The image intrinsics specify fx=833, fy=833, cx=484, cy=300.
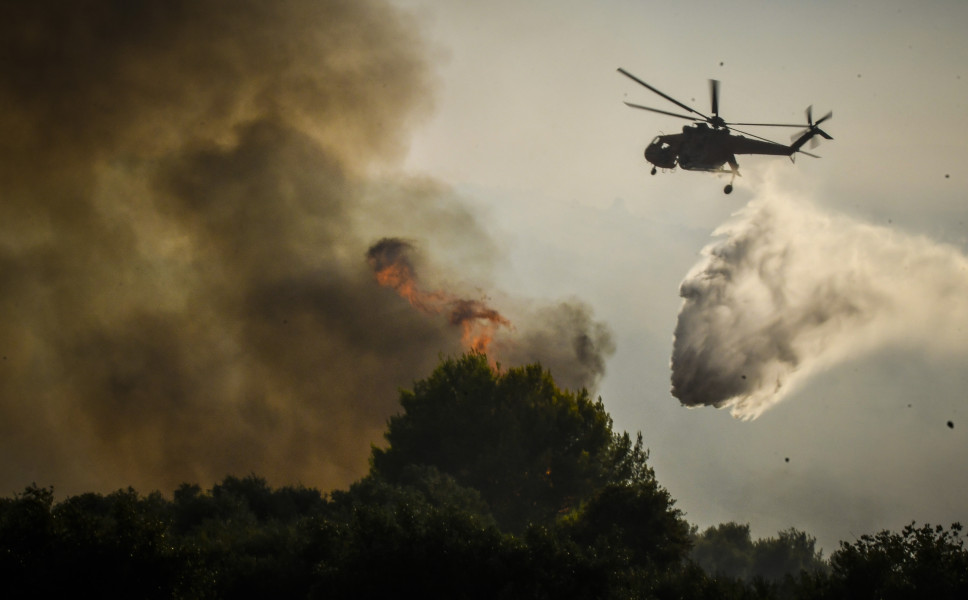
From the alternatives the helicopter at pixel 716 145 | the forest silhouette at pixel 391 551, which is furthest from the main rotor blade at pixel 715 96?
the forest silhouette at pixel 391 551

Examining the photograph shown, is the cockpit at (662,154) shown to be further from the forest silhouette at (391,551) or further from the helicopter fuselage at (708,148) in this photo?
the forest silhouette at (391,551)

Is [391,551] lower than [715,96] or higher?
lower

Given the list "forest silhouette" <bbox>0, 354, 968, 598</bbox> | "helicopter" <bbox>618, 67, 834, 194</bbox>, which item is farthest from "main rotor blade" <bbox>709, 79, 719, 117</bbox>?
"forest silhouette" <bbox>0, 354, 968, 598</bbox>

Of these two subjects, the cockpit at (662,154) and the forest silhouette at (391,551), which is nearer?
the forest silhouette at (391,551)

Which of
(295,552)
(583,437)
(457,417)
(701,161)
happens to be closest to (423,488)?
(457,417)

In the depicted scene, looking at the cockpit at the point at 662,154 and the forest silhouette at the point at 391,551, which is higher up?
the cockpit at the point at 662,154

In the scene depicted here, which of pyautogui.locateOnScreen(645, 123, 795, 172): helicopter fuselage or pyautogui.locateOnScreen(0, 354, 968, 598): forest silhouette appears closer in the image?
pyautogui.locateOnScreen(0, 354, 968, 598): forest silhouette

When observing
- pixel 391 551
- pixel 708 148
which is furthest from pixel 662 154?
pixel 391 551

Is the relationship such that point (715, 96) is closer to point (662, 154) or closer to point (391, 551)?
point (662, 154)

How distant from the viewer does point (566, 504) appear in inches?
2335

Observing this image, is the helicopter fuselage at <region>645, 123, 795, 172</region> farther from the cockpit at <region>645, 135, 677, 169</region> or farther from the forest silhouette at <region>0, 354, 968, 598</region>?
the forest silhouette at <region>0, 354, 968, 598</region>

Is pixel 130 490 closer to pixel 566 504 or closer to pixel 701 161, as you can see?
pixel 566 504

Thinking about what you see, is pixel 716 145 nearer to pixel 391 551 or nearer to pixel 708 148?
pixel 708 148

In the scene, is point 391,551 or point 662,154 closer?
point 391,551
